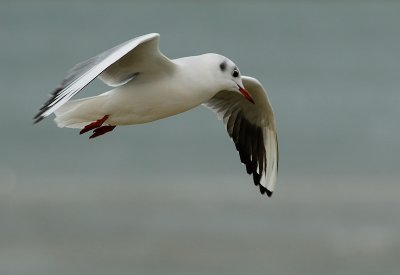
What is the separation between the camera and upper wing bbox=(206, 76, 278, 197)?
Result: 720cm

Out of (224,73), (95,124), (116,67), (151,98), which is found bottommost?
(95,124)

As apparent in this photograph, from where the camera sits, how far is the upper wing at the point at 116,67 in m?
5.44

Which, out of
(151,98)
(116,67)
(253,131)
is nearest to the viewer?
(151,98)

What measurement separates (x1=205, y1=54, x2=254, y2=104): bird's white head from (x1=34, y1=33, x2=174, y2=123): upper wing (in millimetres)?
262

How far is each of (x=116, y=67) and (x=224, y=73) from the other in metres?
0.61

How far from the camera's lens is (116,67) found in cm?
623

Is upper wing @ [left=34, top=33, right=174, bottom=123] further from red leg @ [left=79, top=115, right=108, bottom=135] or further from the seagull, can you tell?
red leg @ [left=79, top=115, right=108, bottom=135]

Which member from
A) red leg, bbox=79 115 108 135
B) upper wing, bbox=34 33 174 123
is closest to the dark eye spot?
upper wing, bbox=34 33 174 123

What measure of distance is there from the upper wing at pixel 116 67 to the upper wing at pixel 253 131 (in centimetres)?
109

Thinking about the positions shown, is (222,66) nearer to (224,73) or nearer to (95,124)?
(224,73)

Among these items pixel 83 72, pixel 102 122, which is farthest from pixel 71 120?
pixel 83 72

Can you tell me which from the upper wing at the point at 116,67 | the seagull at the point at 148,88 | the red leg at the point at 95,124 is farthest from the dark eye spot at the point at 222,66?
→ the red leg at the point at 95,124

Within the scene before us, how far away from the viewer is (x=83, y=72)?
5648mm

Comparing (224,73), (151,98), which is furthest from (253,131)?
(151,98)
